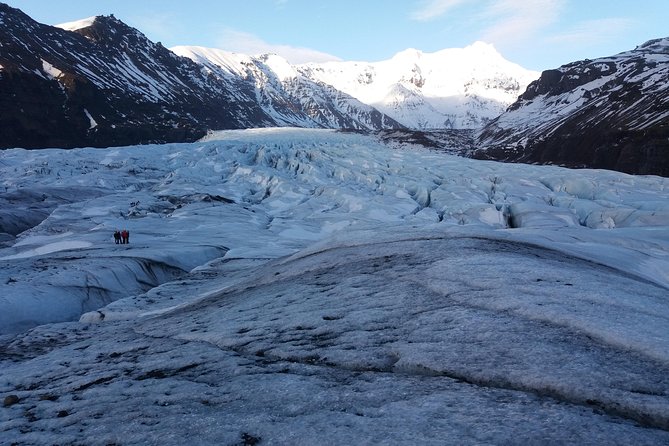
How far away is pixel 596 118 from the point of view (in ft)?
285

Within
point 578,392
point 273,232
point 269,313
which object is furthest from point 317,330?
point 273,232

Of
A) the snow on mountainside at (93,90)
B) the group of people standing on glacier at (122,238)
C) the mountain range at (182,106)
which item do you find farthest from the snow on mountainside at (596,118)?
the snow on mountainside at (93,90)

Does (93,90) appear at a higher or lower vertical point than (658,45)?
lower

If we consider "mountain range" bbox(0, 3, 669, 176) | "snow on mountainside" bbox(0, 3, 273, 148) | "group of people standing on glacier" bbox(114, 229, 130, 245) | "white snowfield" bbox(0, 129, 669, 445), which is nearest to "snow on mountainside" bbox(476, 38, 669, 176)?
"mountain range" bbox(0, 3, 669, 176)

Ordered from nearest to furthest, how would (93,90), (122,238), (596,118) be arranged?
(122,238), (596,118), (93,90)

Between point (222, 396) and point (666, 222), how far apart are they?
25658 mm

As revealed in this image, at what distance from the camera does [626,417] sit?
3.35 metres

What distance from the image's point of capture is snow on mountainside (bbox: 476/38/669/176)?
6550cm

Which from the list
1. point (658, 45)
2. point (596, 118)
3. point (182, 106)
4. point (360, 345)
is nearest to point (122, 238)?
point (360, 345)

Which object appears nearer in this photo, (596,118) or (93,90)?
(596,118)

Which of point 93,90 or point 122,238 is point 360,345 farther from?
point 93,90

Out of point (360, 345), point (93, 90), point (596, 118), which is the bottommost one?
point (360, 345)

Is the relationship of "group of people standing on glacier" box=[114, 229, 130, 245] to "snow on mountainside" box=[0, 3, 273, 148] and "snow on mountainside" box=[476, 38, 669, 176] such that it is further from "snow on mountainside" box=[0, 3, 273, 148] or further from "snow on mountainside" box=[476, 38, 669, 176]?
"snow on mountainside" box=[0, 3, 273, 148]

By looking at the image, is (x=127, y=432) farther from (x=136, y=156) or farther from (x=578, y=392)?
(x=136, y=156)
